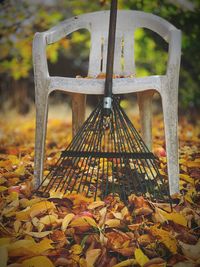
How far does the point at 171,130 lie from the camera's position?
1.63m

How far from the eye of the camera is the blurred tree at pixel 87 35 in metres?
3.17

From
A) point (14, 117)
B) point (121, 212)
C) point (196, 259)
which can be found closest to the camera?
point (196, 259)

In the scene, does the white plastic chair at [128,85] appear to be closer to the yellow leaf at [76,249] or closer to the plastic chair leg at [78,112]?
the plastic chair leg at [78,112]

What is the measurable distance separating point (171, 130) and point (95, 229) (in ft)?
1.97

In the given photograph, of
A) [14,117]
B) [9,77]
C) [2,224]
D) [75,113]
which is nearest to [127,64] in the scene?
[75,113]

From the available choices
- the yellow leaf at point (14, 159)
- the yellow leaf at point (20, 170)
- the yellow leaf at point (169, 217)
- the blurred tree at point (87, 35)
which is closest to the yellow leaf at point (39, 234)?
the yellow leaf at point (169, 217)

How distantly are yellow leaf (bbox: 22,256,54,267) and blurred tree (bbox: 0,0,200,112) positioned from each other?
7.77 feet

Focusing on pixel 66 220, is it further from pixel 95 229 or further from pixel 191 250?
pixel 191 250

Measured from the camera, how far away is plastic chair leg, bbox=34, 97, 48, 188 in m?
1.71

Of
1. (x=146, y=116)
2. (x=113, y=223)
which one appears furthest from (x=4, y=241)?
(x=146, y=116)

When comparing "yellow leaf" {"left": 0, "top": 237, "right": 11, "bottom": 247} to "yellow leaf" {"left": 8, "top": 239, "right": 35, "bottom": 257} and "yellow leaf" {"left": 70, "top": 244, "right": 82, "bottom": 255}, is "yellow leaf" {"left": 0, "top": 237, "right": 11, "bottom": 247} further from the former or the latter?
"yellow leaf" {"left": 70, "top": 244, "right": 82, "bottom": 255}

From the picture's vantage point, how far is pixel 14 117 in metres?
3.90

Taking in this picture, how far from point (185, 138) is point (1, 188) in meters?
1.70

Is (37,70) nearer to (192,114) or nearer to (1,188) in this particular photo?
(1,188)
